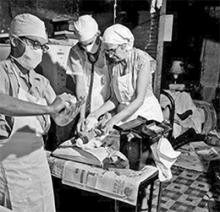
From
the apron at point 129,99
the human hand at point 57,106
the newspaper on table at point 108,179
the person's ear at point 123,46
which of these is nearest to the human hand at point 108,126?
the apron at point 129,99

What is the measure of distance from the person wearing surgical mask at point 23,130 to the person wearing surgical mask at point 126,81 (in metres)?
0.57

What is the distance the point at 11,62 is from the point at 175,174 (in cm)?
265

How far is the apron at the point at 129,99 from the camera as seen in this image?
225cm

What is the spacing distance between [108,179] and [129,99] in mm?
779

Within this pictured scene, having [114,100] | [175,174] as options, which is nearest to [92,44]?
[114,100]

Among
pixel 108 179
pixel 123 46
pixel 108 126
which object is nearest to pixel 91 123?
pixel 108 126

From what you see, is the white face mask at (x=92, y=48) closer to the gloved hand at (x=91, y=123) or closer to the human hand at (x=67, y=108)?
the gloved hand at (x=91, y=123)

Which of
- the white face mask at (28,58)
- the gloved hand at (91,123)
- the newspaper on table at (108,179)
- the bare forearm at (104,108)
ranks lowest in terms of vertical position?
the newspaper on table at (108,179)

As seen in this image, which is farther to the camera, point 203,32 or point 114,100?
point 203,32

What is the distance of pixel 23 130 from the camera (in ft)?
4.95

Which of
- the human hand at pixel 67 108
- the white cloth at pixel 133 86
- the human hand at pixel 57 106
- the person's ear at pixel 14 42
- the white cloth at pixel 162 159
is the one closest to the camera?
the human hand at pixel 57 106

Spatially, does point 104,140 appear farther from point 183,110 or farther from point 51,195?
point 183,110

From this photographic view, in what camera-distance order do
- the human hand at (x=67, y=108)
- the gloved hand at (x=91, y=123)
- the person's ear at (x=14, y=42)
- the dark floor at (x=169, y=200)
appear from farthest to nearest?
the dark floor at (x=169, y=200) < the gloved hand at (x=91, y=123) < the person's ear at (x=14, y=42) < the human hand at (x=67, y=108)

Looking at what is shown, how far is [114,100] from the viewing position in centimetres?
240
